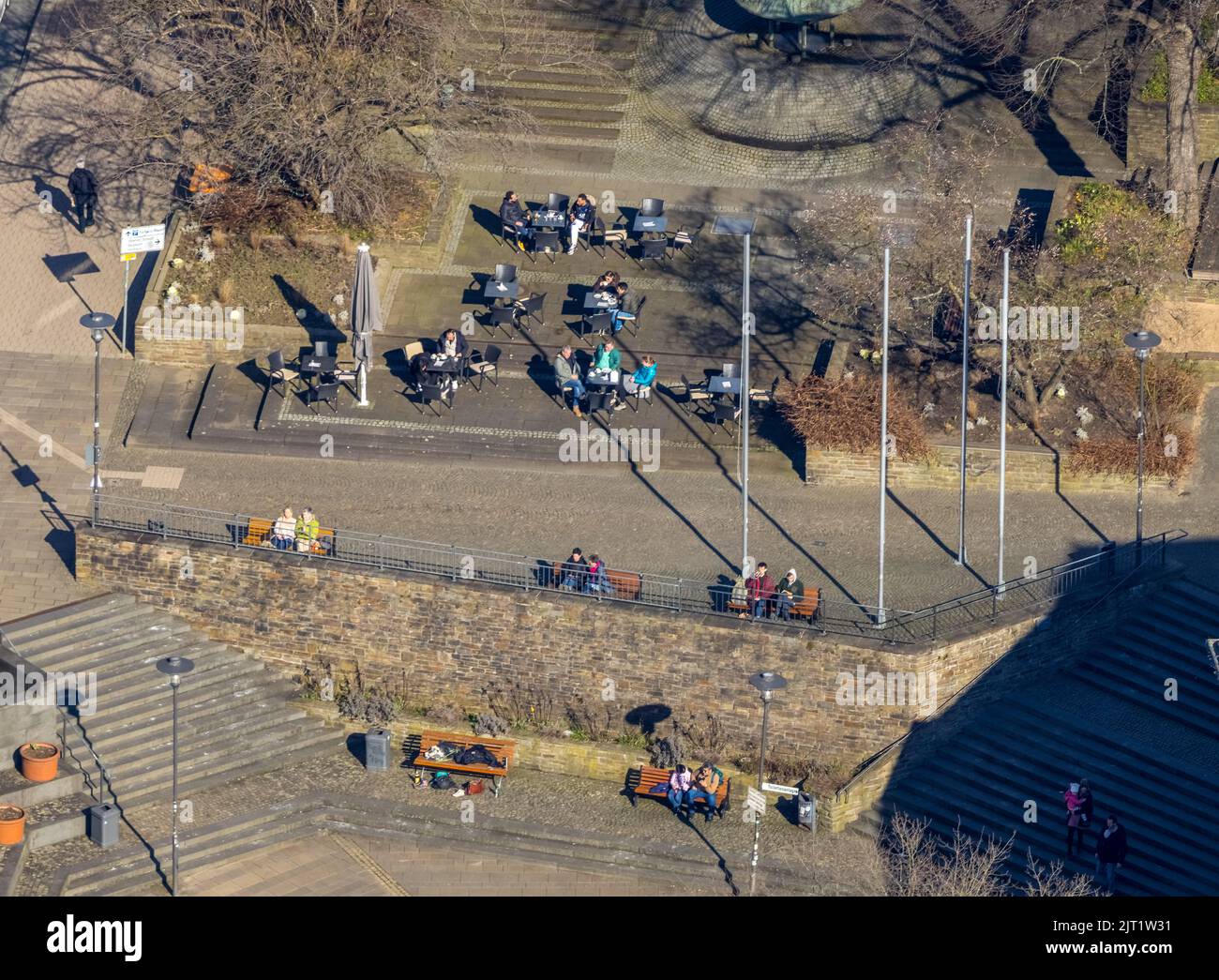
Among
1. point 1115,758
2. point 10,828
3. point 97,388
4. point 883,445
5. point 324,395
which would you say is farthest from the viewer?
point 324,395

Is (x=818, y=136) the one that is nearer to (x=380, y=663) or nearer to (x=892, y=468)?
(x=892, y=468)

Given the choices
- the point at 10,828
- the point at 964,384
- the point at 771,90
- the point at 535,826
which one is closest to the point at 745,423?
the point at 964,384

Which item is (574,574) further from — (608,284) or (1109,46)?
(1109,46)

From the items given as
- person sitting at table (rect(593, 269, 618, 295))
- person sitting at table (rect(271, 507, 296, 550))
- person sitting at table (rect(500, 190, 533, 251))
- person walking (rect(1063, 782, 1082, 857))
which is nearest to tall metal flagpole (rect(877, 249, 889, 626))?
person walking (rect(1063, 782, 1082, 857))

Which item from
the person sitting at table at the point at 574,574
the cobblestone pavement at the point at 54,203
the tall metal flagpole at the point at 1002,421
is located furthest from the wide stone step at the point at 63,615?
the tall metal flagpole at the point at 1002,421

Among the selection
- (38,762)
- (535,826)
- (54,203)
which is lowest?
(535,826)

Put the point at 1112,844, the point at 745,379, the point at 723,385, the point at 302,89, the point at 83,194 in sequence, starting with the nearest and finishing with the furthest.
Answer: the point at 1112,844, the point at 745,379, the point at 723,385, the point at 302,89, the point at 83,194
